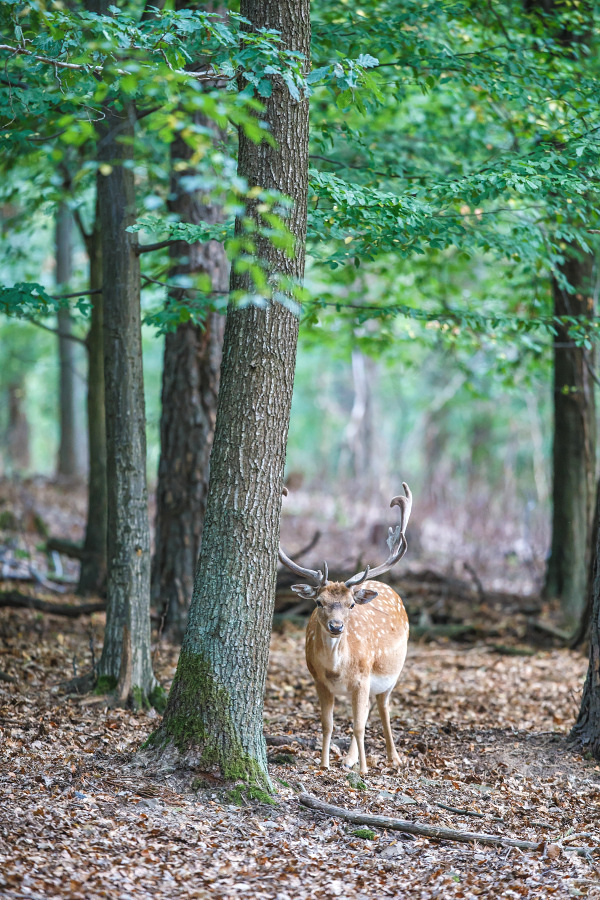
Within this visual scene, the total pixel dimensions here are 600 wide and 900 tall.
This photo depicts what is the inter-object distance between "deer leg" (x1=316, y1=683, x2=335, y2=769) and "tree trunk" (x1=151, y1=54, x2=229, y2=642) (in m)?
3.13

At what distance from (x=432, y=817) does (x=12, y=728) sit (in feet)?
9.57

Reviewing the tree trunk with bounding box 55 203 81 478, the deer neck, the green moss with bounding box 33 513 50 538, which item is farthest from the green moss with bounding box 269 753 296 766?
the tree trunk with bounding box 55 203 81 478

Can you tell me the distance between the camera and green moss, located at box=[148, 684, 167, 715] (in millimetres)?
6465

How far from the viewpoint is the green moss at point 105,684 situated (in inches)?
250

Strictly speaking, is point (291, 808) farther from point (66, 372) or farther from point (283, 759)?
point (66, 372)

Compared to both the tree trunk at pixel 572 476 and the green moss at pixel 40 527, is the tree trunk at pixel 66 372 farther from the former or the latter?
the tree trunk at pixel 572 476

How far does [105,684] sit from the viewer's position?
6391 millimetres

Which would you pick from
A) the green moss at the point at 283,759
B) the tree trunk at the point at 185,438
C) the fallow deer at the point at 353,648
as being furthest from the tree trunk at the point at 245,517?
the tree trunk at the point at 185,438

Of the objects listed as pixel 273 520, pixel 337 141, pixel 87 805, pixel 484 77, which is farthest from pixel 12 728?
pixel 337 141

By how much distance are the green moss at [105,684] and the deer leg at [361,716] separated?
6.18 ft

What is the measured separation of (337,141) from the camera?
32.0 feet

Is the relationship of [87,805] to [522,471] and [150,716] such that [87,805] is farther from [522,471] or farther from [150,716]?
[522,471]

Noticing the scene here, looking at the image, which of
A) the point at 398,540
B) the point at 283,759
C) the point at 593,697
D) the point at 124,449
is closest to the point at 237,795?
the point at 283,759

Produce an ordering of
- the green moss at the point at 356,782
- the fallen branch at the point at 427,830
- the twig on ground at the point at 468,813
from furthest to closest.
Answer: the green moss at the point at 356,782
the twig on ground at the point at 468,813
the fallen branch at the point at 427,830
